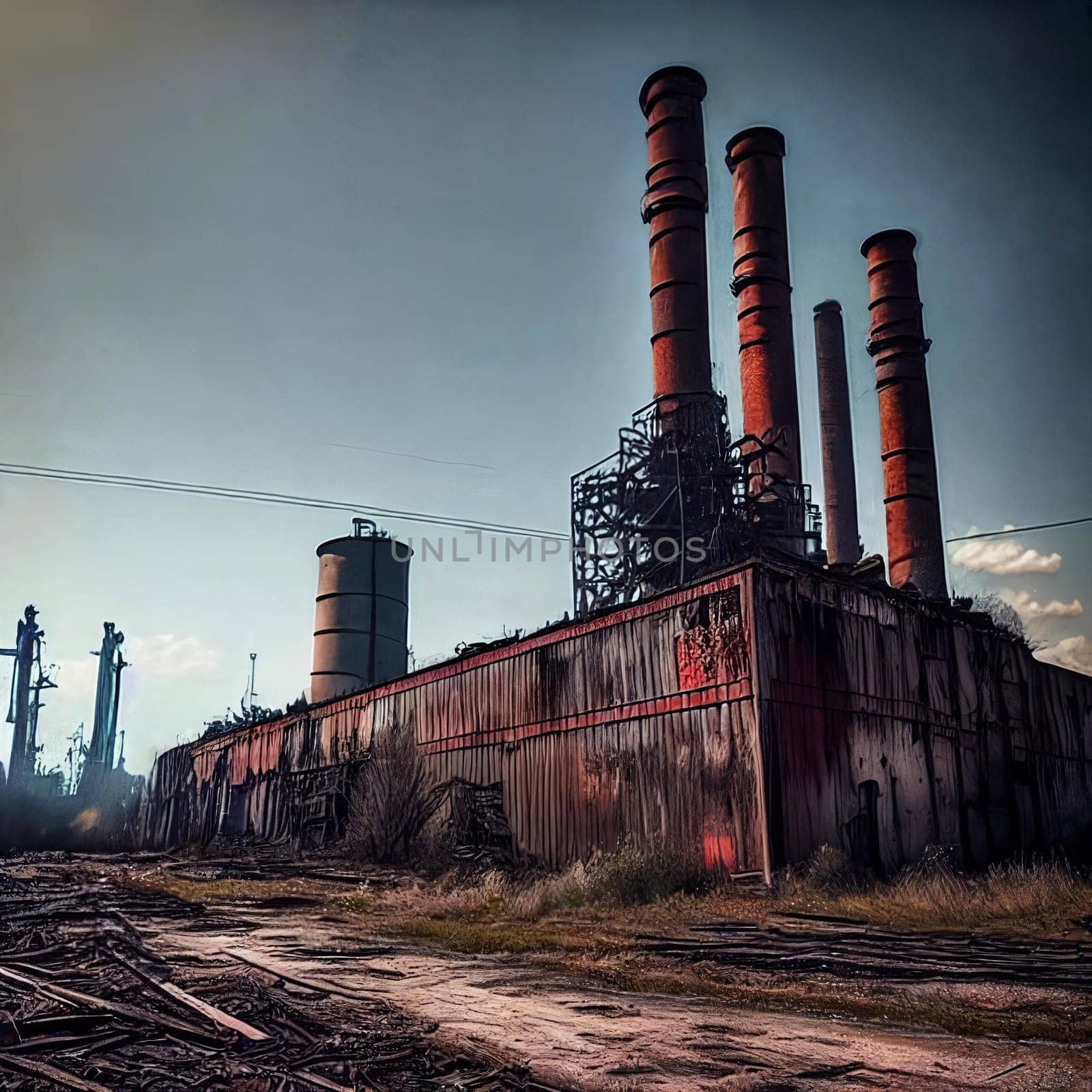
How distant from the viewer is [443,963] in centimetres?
834

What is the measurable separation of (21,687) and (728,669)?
37.7 m

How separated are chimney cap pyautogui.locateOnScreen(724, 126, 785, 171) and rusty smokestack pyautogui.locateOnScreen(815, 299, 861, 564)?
6344 mm

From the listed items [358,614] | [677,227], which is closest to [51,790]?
[358,614]

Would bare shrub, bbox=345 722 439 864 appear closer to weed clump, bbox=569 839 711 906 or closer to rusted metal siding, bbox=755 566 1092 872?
weed clump, bbox=569 839 711 906

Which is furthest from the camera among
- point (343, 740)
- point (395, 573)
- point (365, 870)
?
point (395, 573)

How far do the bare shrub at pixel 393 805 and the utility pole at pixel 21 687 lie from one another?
95.8 feet

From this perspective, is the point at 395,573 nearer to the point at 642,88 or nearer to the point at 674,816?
the point at 642,88

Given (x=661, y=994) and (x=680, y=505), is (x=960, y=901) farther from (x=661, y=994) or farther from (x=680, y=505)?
(x=680, y=505)

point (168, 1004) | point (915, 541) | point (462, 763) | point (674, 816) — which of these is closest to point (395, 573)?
point (462, 763)

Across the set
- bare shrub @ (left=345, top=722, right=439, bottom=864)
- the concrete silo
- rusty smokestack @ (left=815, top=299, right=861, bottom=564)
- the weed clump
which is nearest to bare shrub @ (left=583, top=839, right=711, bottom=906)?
the weed clump

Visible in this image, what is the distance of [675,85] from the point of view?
24.7 meters

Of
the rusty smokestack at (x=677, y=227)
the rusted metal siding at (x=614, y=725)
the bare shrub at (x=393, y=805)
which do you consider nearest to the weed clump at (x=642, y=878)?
the rusted metal siding at (x=614, y=725)

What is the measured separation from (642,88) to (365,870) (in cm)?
2016

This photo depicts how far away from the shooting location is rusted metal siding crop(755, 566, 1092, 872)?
508 inches
